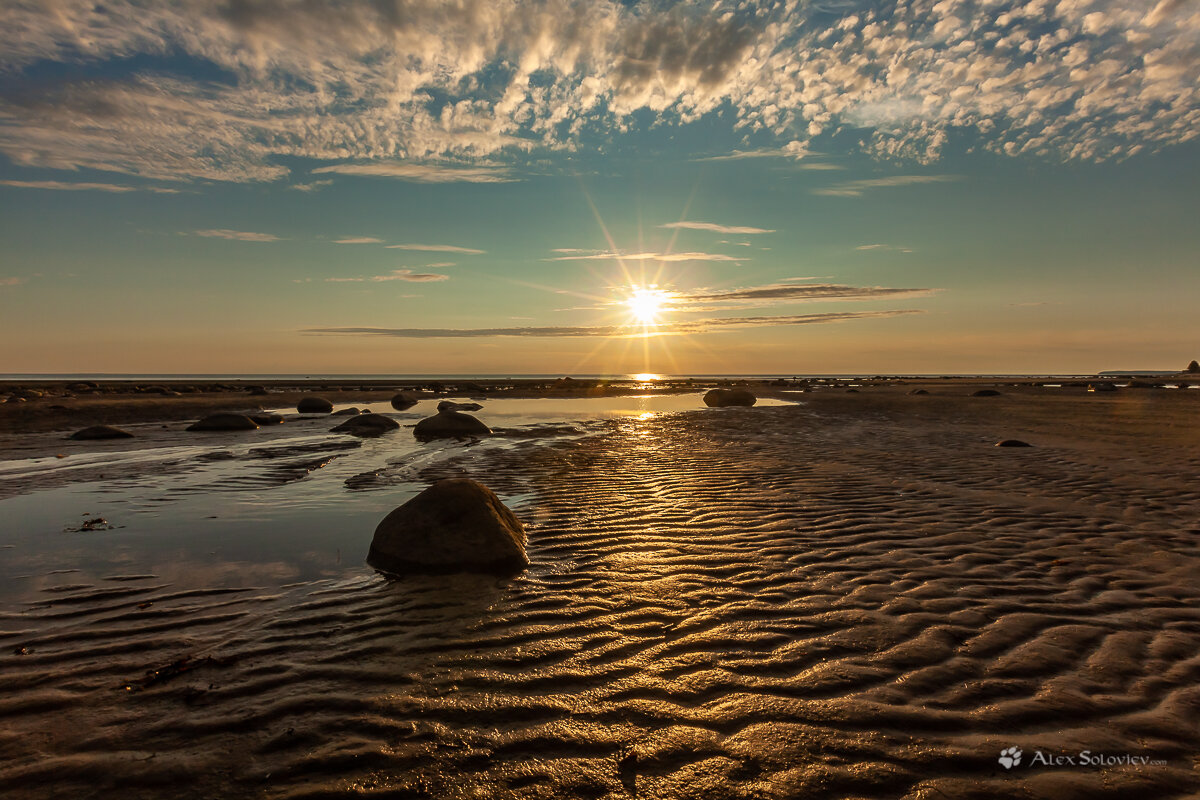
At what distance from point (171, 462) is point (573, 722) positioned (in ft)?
52.5

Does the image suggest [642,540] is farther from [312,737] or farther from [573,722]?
[312,737]

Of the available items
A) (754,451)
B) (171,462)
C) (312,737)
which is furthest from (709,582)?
(171,462)

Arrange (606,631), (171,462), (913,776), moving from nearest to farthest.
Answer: (913,776)
(606,631)
(171,462)

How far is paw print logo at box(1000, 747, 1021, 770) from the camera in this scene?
3.27 m

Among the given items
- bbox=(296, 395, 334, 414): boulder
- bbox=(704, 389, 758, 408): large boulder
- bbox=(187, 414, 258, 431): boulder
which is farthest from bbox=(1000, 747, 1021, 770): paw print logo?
bbox=(296, 395, 334, 414): boulder

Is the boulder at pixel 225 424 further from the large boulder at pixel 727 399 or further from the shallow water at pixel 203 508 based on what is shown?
the large boulder at pixel 727 399

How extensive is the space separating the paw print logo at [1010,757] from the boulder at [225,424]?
89.1 ft

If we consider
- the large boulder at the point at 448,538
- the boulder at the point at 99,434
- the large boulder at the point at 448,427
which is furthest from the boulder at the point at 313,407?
the large boulder at the point at 448,538

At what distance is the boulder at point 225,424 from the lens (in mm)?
23656

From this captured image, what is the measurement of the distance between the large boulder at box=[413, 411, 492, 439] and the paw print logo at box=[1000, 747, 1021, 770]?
64.6 feet

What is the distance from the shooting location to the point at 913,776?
3.15 meters

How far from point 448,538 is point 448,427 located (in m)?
15.1

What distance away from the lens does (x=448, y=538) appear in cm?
704

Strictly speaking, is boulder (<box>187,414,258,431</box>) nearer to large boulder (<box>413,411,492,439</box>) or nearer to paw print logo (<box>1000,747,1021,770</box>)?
large boulder (<box>413,411,492,439</box>)
